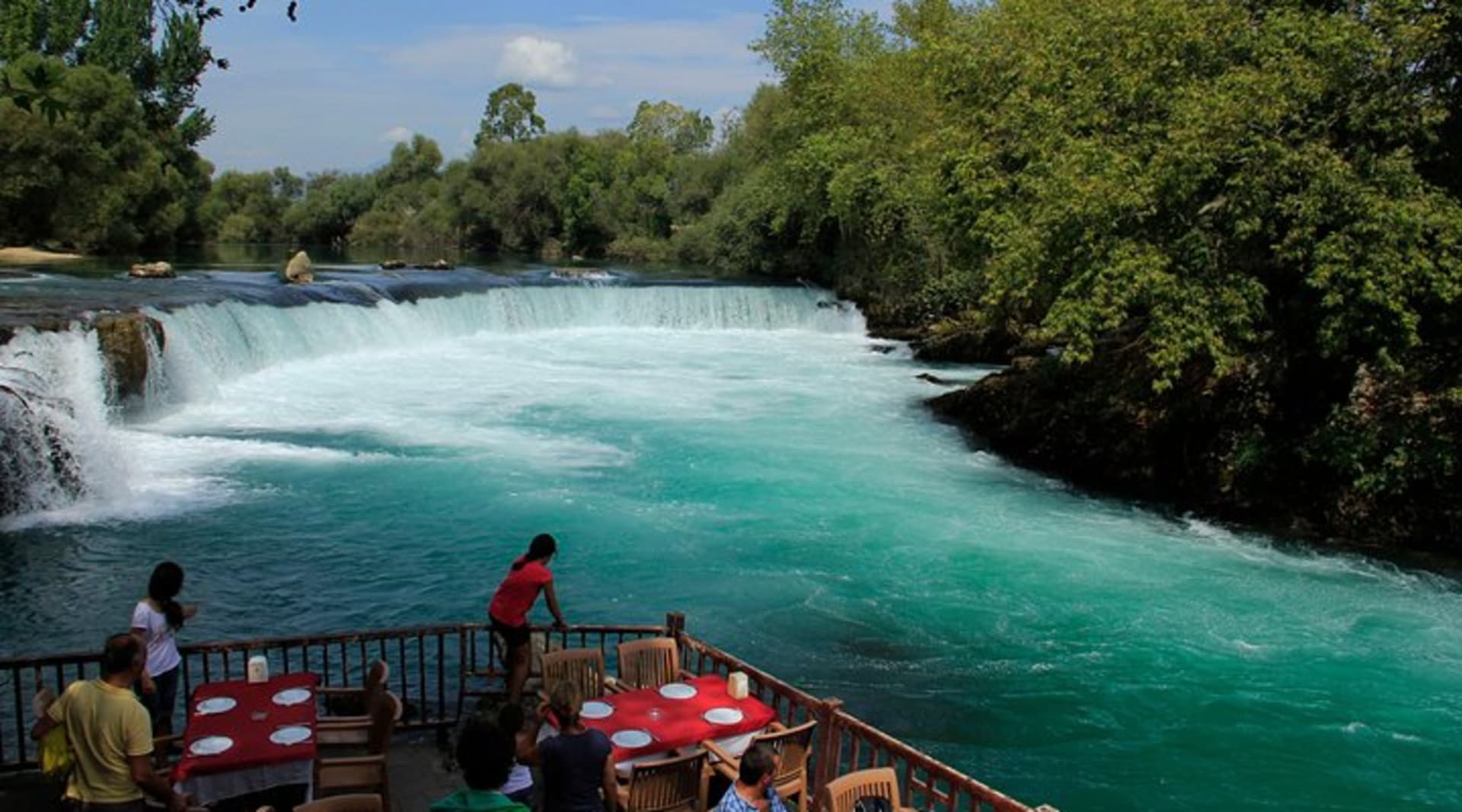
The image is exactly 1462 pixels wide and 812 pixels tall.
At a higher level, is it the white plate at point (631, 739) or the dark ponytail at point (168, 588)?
the dark ponytail at point (168, 588)

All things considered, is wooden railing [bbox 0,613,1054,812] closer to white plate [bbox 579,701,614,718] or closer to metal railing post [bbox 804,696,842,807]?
metal railing post [bbox 804,696,842,807]

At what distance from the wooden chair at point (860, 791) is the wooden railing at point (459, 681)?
0.17 meters

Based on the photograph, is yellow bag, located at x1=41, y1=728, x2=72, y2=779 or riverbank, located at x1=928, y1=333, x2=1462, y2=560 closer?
yellow bag, located at x1=41, y1=728, x2=72, y2=779

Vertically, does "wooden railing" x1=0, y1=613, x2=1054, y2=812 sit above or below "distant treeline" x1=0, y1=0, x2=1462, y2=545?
below

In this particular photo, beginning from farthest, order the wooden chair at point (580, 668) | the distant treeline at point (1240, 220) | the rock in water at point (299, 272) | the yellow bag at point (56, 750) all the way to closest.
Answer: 1. the rock in water at point (299, 272)
2. the distant treeline at point (1240, 220)
3. the wooden chair at point (580, 668)
4. the yellow bag at point (56, 750)

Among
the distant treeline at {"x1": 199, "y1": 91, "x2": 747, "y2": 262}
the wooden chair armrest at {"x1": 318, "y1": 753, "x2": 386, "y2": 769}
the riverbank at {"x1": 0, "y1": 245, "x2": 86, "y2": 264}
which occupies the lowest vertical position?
the wooden chair armrest at {"x1": 318, "y1": 753, "x2": 386, "y2": 769}

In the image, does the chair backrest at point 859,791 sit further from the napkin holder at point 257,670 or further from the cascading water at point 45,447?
the cascading water at point 45,447

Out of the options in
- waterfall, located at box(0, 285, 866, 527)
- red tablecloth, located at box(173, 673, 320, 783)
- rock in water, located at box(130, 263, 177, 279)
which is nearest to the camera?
red tablecloth, located at box(173, 673, 320, 783)

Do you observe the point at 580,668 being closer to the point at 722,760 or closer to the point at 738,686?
the point at 738,686

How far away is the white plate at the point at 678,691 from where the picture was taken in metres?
7.53

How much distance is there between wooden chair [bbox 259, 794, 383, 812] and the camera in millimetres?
5422

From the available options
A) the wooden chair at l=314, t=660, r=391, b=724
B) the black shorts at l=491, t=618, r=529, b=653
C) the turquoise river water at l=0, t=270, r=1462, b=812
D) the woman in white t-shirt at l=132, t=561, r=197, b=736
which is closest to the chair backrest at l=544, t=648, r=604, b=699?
the black shorts at l=491, t=618, r=529, b=653

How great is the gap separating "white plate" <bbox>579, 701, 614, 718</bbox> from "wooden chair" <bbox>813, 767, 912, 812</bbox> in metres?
1.50

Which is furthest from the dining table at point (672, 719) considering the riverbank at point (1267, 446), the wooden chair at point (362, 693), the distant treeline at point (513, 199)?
the distant treeline at point (513, 199)
